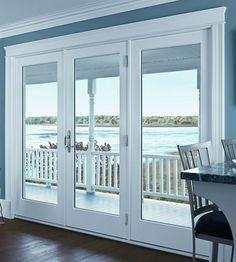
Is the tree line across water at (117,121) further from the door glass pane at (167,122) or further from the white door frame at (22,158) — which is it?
the white door frame at (22,158)

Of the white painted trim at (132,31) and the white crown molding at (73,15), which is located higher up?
the white crown molding at (73,15)

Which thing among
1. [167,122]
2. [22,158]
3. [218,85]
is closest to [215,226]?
[218,85]

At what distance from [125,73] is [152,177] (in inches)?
44.0

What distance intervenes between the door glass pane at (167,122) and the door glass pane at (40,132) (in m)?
1.26

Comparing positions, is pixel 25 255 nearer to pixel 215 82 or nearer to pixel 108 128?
pixel 108 128

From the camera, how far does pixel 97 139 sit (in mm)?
3998

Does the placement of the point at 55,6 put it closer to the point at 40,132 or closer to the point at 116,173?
the point at 40,132

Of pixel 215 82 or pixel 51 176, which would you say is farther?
pixel 51 176

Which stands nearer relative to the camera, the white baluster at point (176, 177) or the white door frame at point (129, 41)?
the white door frame at point (129, 41)

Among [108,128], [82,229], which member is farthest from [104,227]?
[108,128]

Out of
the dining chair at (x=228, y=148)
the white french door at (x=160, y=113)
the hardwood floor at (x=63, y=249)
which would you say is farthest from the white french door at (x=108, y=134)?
the dining chair at (x=228, y=148)

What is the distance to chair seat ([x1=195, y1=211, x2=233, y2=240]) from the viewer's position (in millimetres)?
1974

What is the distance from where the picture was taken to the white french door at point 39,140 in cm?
427

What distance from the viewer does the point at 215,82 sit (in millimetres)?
3125
